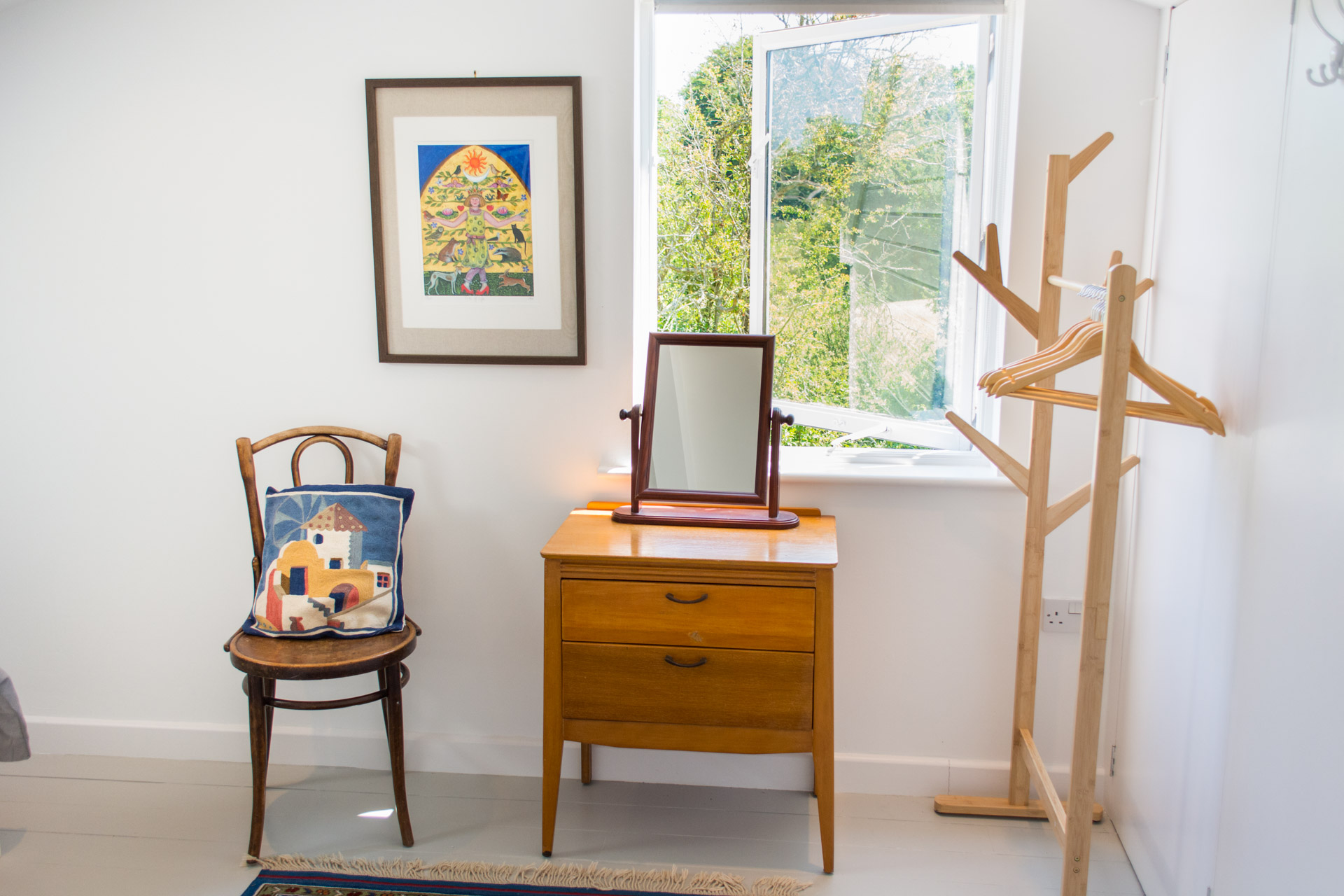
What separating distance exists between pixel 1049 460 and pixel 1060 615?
0.47 metres

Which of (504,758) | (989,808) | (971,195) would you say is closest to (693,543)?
(504,758)

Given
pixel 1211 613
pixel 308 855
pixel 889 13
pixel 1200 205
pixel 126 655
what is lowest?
pixel 308 855

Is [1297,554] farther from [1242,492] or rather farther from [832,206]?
[832,206]

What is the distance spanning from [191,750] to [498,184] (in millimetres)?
1740

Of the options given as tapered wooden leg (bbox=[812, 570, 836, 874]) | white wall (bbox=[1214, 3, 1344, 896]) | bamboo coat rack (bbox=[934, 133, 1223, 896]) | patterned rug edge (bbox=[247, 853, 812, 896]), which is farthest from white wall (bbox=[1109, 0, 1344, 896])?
patterned rug edge (bbox=[247, 853, 812, 896])

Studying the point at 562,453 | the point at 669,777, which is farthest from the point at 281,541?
the point at 669,777

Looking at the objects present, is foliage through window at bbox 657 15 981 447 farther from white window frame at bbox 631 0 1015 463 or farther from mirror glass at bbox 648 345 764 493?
mirror glass at bbox 648 345 764 493

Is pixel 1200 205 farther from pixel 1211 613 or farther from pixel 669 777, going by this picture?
pixel 669 777

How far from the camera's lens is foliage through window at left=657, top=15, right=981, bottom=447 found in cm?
212

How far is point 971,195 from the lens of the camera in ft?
6.98

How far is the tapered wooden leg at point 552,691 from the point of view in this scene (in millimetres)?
1781

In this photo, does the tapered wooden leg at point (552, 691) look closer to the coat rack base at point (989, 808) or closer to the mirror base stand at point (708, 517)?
the mirror base stand at point (708, 517)

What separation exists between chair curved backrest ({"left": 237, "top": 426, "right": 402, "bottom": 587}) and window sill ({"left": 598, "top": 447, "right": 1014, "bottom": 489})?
521 mm

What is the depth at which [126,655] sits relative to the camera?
2352 millimetres
